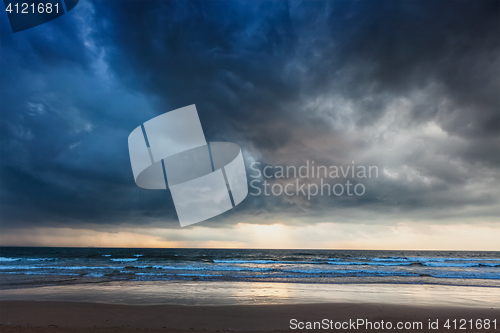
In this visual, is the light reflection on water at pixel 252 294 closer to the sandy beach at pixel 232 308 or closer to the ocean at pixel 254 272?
the sandy beach at pixel 232 308

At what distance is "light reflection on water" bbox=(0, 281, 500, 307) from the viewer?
10.6 m

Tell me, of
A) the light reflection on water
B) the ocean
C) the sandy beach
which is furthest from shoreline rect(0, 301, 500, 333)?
the ocean

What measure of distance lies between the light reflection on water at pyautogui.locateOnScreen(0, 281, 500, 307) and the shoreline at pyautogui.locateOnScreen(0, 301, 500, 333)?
2.70ft

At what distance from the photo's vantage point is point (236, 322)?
313 inches

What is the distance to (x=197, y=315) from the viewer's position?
8656 mm

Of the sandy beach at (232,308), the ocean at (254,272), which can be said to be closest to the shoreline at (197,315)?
the sandy beach at (232,308)

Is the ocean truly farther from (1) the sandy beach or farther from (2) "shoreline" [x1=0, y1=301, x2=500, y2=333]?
(2) "shoreline" [x1=0, y1=301, x2=500, y2=333]

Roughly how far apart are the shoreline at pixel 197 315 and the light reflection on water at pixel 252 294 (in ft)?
2.70

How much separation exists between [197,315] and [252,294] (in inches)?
152

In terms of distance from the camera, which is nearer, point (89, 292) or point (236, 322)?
point (236, 322)

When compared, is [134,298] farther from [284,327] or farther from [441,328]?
[441,328]

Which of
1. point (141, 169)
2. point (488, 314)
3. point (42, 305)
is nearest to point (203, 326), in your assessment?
point (141, 169)

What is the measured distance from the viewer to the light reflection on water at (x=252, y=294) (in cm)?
1064

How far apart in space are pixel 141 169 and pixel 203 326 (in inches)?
220
